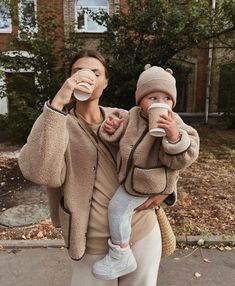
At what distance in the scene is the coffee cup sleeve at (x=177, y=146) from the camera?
1418 millimetres

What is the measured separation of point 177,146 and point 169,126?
0.29ft

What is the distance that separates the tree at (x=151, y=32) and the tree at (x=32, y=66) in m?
1.26

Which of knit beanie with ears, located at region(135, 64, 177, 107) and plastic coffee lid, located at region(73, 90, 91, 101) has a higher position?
knit beanie with ears, located at region(135, 64, 177, 107)

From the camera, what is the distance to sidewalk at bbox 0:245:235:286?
3039 millimetres

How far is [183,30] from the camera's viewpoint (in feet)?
26.3

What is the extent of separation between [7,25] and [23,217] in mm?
11235

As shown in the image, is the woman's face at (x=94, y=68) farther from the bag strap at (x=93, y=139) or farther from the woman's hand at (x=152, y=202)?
the woman's hand at (x=152, y=202)

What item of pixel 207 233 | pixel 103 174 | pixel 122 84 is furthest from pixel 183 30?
pixel 103 174

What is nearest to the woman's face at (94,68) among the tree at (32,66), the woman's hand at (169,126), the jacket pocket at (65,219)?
the woman's hand at (169,126)

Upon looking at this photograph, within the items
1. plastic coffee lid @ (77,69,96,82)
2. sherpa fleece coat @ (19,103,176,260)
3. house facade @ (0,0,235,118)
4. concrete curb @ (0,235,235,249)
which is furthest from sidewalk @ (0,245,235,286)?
house facade @ (0,0,235,118)

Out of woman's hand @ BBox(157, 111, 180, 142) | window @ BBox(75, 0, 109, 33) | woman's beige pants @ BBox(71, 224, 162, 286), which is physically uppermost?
window @ BBox(75, 0, 109, 33)

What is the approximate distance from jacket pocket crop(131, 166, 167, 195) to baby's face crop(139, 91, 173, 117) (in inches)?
10.6

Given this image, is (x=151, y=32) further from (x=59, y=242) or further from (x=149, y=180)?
(x=149, y=180)

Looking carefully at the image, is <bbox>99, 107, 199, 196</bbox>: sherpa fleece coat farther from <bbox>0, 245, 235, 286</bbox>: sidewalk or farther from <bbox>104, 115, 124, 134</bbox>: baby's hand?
<bbox>0, 245, 235, 286</bbox>: sidewalk
